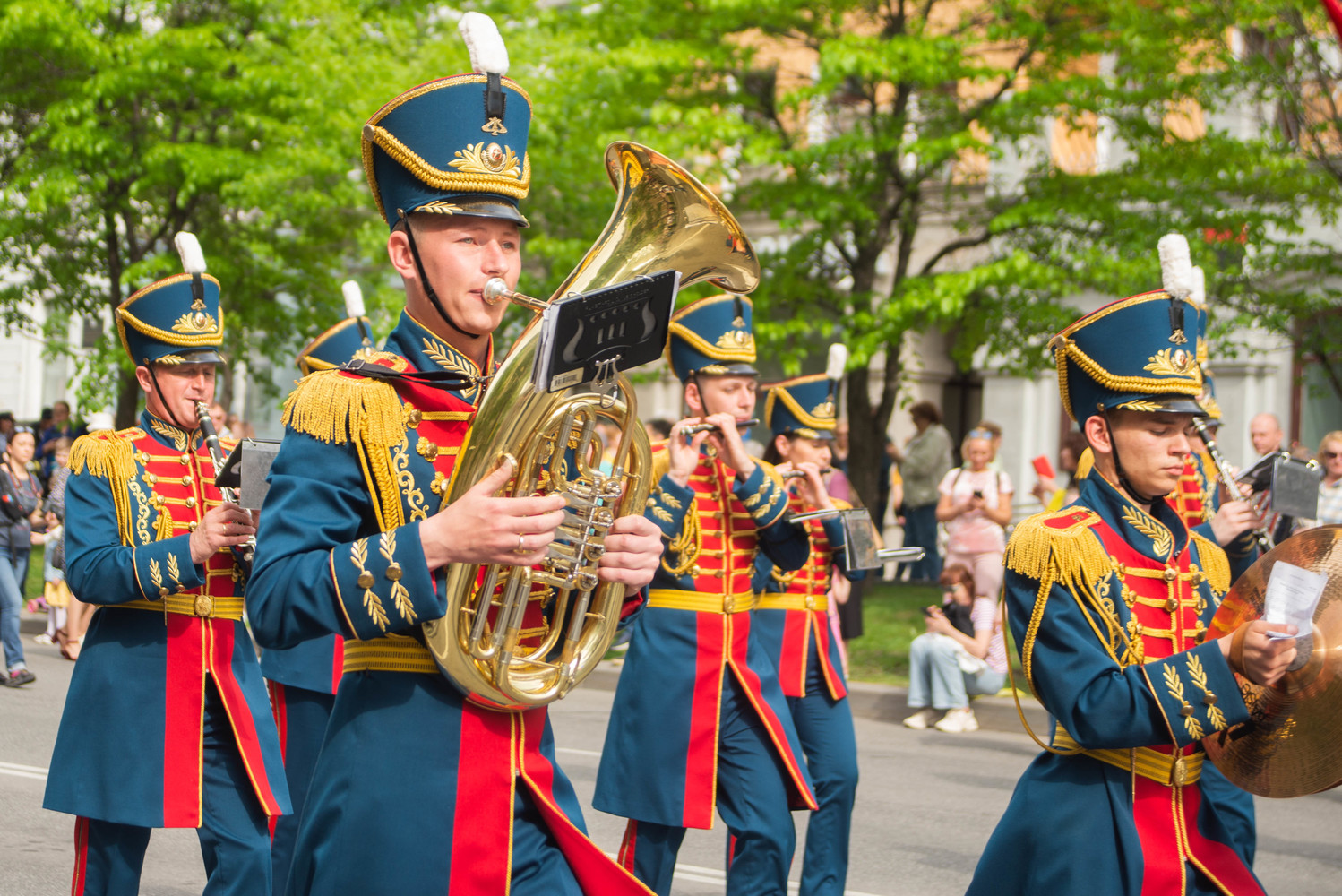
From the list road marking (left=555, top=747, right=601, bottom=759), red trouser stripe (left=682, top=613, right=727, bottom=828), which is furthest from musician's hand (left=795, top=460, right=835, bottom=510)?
road marking (left=555, top=747, right=601, bottom=759)

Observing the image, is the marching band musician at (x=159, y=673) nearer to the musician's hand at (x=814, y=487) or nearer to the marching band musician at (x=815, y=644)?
the marching band musician at (x=815, y=644)

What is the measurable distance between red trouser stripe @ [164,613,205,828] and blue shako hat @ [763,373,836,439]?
9.75 feet

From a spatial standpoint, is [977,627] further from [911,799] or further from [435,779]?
[435,779]

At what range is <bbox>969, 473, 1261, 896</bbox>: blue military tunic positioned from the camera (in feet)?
10.4

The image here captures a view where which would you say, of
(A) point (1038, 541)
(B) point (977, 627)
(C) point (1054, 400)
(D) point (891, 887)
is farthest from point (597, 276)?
(C) point (1054, 400)

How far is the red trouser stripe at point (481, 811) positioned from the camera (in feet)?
8.85

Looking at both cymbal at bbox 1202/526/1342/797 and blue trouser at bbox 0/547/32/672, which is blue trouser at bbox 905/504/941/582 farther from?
cymbal at bbox 1202/526/1342/797

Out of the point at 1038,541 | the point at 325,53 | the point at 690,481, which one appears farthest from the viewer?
the point at 325,53

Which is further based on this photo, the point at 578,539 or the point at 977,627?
the point at 977,627

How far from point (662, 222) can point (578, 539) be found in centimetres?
68

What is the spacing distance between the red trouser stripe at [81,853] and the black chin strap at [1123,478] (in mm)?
3038

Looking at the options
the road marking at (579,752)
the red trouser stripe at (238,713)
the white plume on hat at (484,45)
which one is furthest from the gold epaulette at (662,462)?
the road marking at (579,752)

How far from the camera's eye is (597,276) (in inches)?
109

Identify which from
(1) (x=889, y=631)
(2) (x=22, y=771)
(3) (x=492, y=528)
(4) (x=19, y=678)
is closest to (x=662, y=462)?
(3) (x=492, y=528)
